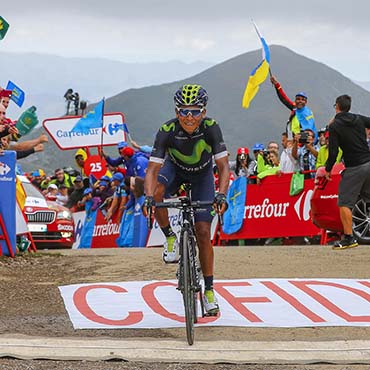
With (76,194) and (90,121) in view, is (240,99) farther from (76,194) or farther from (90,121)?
(76,194)

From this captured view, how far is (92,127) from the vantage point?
2444 centimetres

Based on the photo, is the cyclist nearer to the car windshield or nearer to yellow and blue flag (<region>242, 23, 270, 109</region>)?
yellow and blue flag (<region>242, 23, 270, 109</region>)

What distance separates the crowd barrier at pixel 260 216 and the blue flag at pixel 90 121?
5.22 meters

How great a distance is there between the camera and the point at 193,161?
28.0 feet

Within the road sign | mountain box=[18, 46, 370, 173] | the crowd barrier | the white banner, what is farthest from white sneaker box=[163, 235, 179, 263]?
mountain box=[18, 46, 370, 173]

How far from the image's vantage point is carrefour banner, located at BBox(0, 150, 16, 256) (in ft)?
41.8

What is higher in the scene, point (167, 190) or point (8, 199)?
point (167, 190)

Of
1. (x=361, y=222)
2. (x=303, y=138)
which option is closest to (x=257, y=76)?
(x=303, y=138)

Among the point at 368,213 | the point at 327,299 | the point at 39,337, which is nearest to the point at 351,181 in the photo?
the point at 368,213

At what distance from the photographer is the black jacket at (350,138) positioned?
42.6 ft

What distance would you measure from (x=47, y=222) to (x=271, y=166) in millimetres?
5097

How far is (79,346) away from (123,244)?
491 inches

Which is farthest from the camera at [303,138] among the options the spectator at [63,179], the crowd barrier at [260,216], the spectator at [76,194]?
the spectator at [63,179]

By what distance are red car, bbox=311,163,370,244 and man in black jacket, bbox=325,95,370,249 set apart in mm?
914
